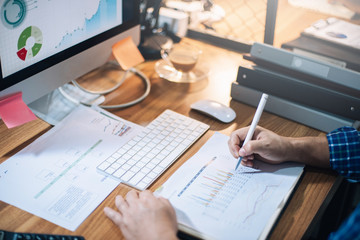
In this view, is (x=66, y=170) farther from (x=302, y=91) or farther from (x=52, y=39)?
(x=302, y=91)

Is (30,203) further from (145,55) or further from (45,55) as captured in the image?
(145,55)

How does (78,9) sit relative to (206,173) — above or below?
above

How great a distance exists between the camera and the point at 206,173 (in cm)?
80

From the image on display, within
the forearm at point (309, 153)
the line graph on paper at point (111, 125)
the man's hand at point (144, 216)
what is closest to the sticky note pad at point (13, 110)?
the line graph on paper at point (111, 125)

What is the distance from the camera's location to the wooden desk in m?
0.67

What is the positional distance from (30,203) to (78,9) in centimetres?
48

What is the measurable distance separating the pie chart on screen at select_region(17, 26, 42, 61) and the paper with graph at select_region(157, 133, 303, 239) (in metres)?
0.42

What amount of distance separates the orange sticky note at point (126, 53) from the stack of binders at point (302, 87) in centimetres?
35

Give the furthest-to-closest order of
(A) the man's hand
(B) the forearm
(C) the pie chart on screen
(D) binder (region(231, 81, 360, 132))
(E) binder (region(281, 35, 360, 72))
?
(E) binder (region(281, 35, 360, 72)) < (D) binder (region(231, 81, 360, 132)) < (B) the forearm < (C) the pie chart on screen < (A) the man's hand

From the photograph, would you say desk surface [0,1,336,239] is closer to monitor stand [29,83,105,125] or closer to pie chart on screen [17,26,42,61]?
monitor stand [29,83,105,125]

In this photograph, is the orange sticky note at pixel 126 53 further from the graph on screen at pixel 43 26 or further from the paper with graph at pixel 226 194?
the paper with graph at pixel 226 194

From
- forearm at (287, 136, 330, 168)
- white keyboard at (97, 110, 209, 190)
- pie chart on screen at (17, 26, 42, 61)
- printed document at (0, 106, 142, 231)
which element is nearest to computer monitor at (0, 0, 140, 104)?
pie chart on screen at (17, 26, 42, 61)

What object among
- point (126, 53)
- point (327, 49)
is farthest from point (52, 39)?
point (327, 49)

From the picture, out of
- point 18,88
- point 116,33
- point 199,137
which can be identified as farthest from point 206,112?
point 18,88
